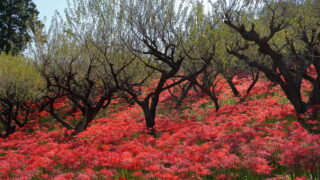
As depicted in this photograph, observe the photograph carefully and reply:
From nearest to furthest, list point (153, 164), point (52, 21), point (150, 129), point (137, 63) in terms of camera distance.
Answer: point (153, 164)
point (150, 129)
point (137, 63)
point (52, 21)

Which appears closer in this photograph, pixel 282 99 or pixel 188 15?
pixel 188 15

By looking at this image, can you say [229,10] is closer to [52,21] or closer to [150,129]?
[150,129]

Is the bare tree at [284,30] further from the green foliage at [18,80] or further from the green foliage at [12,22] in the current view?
the green foliage at [12,22]

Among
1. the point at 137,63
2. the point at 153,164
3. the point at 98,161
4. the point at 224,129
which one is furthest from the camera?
the point at 137,63

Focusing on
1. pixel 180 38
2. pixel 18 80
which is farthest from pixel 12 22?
pixel 180 38

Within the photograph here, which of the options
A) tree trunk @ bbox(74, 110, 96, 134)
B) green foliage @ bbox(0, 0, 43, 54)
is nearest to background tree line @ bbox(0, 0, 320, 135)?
tree trunk @ bbox(74, 110, 96, 134)

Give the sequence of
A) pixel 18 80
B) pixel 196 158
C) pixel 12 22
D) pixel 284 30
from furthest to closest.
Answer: pixel 12 22, pixel 18 80, pixel 284 30, pixel 196 158

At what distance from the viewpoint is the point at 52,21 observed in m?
18.8

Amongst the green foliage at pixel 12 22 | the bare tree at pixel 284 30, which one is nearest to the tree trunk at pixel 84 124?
the bare tree at pixel 284 30

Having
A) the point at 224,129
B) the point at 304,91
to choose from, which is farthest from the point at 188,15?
the point at 304,91

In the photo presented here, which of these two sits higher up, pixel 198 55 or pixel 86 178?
pixel 198 55

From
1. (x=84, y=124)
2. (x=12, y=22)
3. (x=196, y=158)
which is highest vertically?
(x=12, y=22)

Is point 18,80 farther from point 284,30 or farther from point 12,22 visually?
point 12,22

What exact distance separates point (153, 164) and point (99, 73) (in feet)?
41.4
